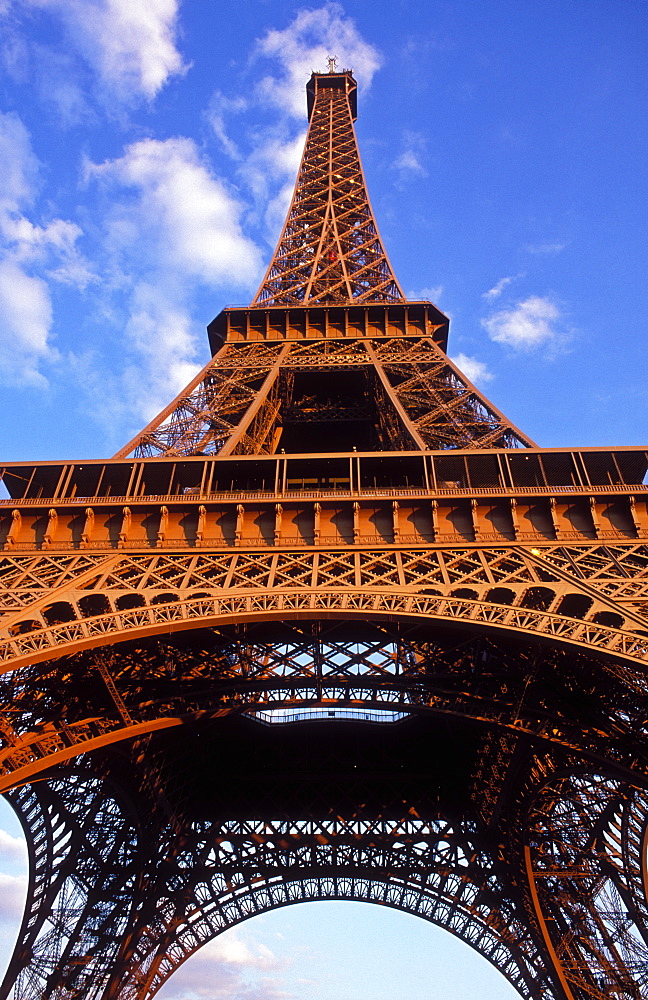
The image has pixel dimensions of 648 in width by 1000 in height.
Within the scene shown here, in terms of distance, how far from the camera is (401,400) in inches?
1157

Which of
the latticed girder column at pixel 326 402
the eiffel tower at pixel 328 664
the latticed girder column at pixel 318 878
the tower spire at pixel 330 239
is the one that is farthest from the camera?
the tower spire at pixel 330 239

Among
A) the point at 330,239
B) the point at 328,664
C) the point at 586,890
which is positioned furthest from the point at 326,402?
the point at 586,890

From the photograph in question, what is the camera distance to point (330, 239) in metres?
46.3

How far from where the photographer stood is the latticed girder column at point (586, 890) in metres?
25.3

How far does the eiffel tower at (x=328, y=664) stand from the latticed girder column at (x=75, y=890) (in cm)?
10

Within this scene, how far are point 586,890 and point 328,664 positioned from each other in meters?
17.2

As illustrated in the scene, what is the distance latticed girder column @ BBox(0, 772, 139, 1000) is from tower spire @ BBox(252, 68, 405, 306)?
79.2 feet

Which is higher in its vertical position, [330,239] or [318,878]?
[330,239]

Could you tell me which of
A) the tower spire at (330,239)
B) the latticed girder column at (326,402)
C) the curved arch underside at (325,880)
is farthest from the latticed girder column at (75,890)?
the tower spire at (330,239)

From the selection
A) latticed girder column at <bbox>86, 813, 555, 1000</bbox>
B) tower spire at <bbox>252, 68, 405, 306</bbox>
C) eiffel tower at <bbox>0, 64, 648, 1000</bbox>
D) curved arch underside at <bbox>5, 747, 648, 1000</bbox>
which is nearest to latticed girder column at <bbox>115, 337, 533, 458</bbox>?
eiffel tower at <bbox>0, 64, 648, 1000</bbox>

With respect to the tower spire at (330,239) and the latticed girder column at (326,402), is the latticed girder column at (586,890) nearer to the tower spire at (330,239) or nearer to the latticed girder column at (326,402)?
the latticed girder column at (326,402)

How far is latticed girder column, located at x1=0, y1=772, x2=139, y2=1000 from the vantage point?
1090 inches

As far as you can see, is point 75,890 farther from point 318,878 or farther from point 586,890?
point 586,890

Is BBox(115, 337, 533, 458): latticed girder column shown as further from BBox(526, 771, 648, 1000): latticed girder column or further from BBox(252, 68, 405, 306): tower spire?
BBox(526, 771, 648, 1000): latticed girder column
